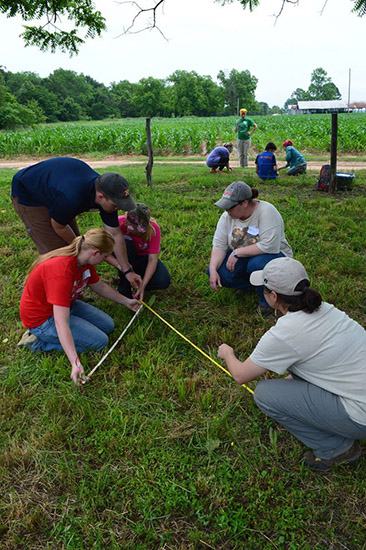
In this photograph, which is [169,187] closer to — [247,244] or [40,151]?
[247,244]

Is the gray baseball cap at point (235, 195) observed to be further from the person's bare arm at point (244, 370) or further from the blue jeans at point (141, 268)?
the person's bare arm at point (244, 370)

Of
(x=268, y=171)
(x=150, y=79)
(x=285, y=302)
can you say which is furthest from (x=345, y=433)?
(x=150, y=79)

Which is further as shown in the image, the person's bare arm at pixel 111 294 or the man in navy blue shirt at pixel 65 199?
the person's bare arm at pixel 111 294

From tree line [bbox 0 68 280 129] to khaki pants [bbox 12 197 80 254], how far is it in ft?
231

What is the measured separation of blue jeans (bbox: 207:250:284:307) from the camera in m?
3.67

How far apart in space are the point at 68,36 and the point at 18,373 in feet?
15.0

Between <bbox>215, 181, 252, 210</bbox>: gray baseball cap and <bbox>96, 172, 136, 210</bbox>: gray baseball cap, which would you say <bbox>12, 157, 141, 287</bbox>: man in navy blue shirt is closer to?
<bbox>96, 172, 136, 210</bbox>: gray baseball cap

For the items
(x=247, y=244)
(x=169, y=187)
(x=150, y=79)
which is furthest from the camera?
(x=150, y=79)

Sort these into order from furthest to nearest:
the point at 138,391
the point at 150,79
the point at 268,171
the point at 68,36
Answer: the point at 150,79 → the point at 268,171 → the point at 68,36 → the point at 138,391

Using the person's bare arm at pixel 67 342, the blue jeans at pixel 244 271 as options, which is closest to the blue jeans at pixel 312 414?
→ the person's bare arm at pixel 67 342

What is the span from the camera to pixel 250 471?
86.7 inches

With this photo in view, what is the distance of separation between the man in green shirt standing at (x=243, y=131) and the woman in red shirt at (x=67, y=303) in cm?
1014

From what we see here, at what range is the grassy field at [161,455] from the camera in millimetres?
1914

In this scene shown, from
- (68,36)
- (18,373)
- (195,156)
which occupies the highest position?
(68,36)
